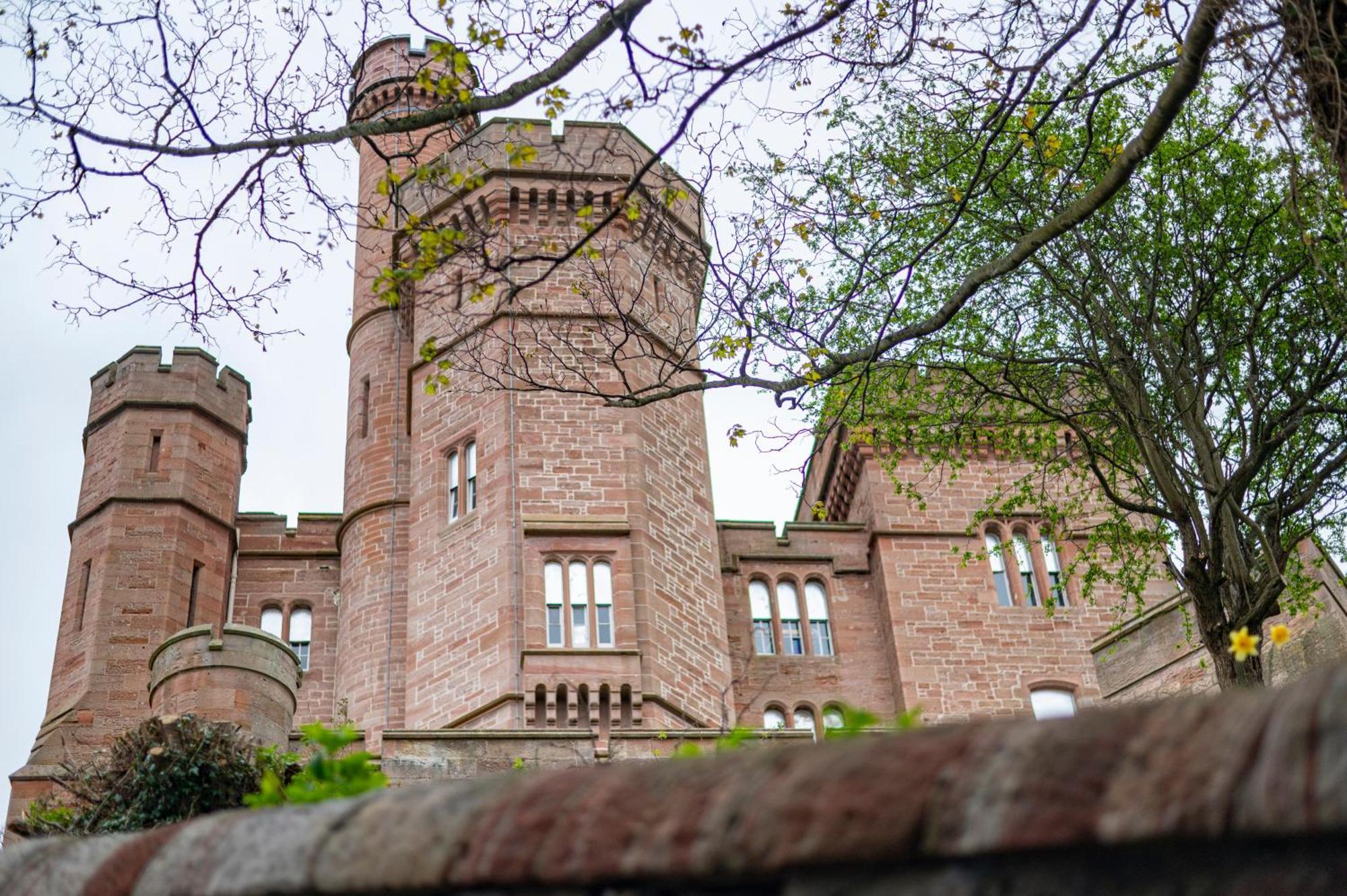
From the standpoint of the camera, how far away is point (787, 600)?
26688mm

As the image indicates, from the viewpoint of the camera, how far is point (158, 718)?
521 inches

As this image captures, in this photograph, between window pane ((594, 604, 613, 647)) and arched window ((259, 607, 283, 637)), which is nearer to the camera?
window pane ((594, 604, 613, 647))

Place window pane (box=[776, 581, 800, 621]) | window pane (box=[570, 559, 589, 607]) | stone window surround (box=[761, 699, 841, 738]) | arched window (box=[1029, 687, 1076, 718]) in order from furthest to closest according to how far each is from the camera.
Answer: window pane (box=[776, 581, 800, 621]) → arched window (box=[1029, 687, 1076, 718]) → stone window surround (box=[761, 699, 841, 738]) → window pane (box=[570, 559, 589, 607])

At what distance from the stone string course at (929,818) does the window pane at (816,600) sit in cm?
2417

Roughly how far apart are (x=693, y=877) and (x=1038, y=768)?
52cm

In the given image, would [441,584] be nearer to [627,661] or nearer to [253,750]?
[627,661]

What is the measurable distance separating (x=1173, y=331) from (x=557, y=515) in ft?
35.2

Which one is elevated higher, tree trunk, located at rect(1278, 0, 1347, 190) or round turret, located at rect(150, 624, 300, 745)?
round turret, located at rect(150, 624, 300, 745)

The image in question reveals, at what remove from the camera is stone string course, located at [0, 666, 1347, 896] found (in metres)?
1.98

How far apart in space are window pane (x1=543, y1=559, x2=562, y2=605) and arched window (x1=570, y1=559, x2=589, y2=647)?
16 cm

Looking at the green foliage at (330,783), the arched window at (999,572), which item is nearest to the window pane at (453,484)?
the arched window at (999,572)

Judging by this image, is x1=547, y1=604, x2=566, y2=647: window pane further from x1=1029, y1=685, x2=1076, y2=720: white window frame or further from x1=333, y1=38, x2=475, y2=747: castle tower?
x1=1029, y1=685, x2=1076, y2=720: white window frame

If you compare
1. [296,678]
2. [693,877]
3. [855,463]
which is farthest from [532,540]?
[693,877]

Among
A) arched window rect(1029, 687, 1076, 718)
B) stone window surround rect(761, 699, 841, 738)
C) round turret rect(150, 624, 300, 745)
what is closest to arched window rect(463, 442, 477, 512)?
round turret rect(150, 624, 300, 745)
